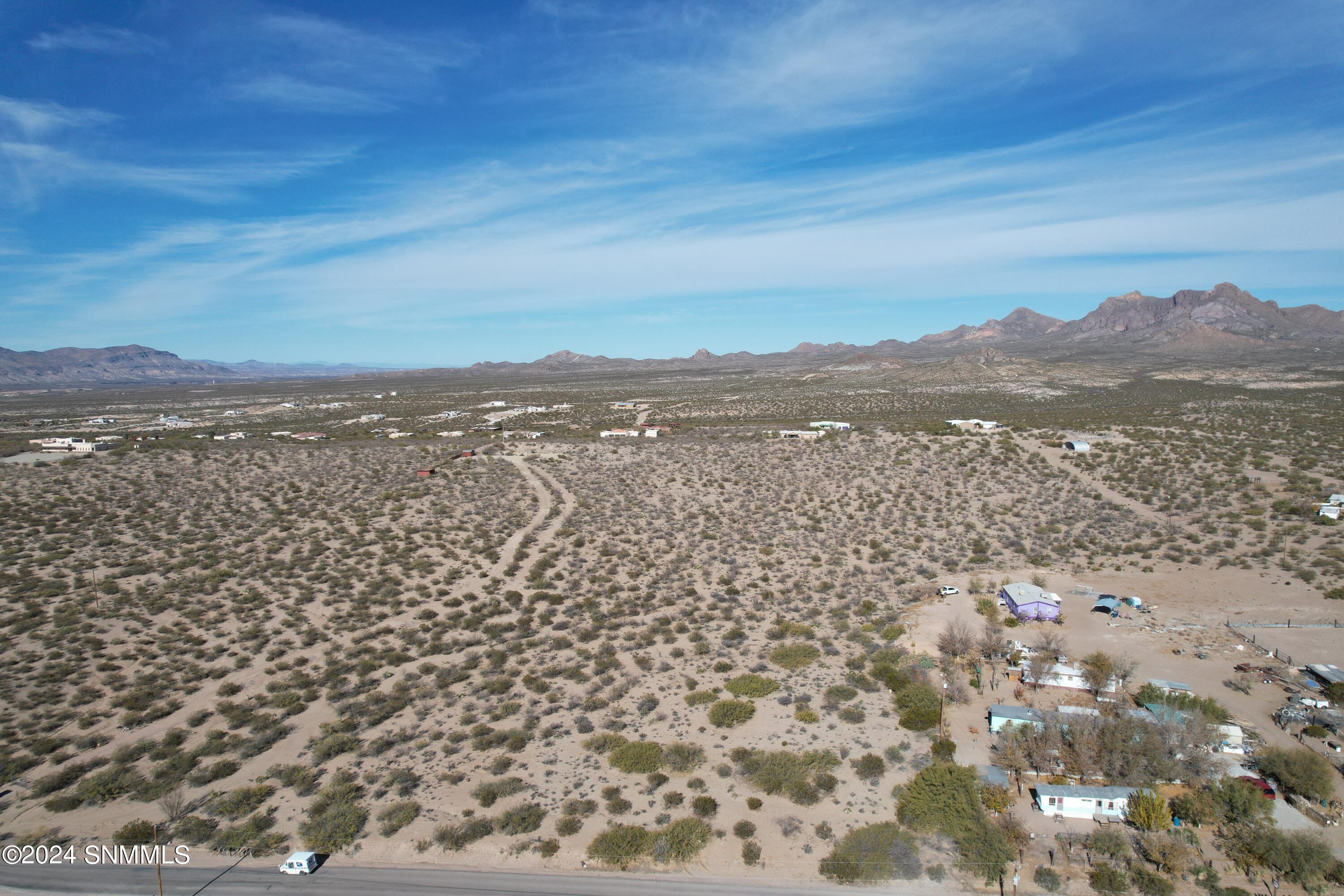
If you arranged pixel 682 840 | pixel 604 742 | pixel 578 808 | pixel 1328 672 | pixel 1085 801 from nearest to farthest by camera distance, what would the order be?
pixel 682 840 → pixel 1085 801 → pixel 578 808 → pixel 604 742 → pixel 1328 672

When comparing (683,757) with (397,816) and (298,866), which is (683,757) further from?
(298,866)

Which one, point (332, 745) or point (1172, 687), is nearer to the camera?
point (332, 745)

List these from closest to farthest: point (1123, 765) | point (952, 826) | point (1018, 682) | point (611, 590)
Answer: point (952, 826) < point (1123, 765) < point (1018, 682) < point (611, 590)

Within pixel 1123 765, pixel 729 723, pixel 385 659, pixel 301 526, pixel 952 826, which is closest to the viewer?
pixel 952 826

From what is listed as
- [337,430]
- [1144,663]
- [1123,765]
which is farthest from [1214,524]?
[337,430]

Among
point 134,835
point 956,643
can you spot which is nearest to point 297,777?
point 134,835

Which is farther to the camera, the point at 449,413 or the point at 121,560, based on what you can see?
the point at 449,413

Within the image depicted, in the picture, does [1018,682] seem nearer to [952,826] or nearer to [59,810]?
[952,826]

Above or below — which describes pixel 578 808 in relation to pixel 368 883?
above
